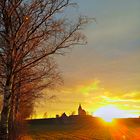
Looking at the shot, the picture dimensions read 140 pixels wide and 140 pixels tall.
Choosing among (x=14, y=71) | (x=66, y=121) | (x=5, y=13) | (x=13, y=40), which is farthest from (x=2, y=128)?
(x=66, y=121)

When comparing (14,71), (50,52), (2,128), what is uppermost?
(50,52)

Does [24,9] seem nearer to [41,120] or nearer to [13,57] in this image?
[13,57]

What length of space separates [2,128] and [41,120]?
324 ft

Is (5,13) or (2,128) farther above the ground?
(5,13)

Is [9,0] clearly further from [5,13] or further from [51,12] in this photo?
[51,12]

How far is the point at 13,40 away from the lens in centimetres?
2116

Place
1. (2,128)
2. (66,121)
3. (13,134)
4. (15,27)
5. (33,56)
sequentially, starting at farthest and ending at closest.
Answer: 1. (66,121)
2. (13,134)
3. (33,56)
4. (15,27)
5. (2,128)

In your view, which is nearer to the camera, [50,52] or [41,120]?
[50,52]

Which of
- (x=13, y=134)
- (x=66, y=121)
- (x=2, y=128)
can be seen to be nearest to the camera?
(x=2, y=128)

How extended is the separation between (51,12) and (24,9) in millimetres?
1540

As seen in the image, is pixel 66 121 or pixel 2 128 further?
pixel 66 121

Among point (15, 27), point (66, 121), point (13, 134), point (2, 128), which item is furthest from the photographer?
point (66, 121)

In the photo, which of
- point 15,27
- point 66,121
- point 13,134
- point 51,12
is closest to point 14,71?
point 15,27

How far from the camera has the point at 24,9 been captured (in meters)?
21.8
